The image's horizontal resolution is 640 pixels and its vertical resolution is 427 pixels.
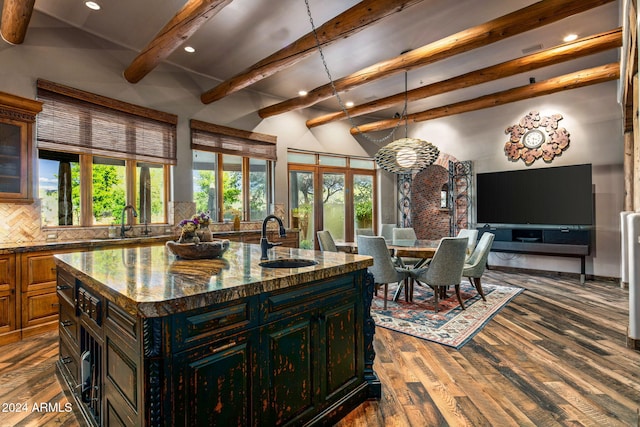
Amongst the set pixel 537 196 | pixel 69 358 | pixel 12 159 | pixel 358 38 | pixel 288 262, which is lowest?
pixel 69 358

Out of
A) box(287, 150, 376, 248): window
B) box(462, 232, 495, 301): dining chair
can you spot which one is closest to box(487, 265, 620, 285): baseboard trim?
box(462, 232, 495, 301): dining chair

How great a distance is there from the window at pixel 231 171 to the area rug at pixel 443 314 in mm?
2877

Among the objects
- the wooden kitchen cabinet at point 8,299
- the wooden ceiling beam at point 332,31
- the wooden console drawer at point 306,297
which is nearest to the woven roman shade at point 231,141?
the wooden ceiling beam at point 332,31

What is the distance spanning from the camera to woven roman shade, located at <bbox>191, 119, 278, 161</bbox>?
5270 millimetres

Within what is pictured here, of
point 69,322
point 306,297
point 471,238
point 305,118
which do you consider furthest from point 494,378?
point 305,118

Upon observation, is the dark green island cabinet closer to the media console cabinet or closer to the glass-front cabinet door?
the glass-front cabinet door

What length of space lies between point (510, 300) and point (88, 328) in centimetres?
472

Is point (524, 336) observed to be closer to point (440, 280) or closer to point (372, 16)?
point (440, 280)

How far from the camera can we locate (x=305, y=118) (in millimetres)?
7016

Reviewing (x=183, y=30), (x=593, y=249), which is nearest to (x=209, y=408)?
(x=183, y=30)

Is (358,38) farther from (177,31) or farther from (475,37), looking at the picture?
(177,31)

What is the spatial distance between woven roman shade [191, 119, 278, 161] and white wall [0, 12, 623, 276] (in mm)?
122

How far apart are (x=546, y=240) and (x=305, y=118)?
16.9 ft

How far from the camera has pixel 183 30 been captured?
3.25 metres
